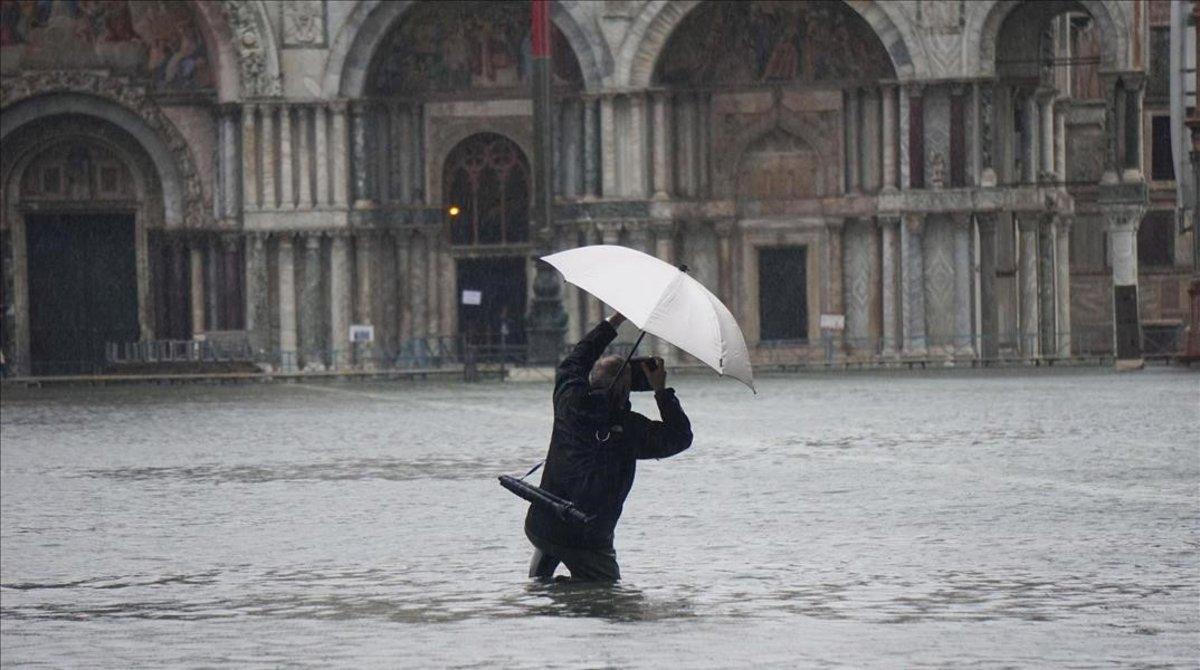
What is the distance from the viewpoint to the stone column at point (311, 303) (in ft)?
177

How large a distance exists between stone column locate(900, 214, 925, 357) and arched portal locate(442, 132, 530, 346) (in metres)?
7.46

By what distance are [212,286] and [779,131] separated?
36.8 feet

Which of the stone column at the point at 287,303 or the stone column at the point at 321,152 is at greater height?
the stone column at the point at 321,152

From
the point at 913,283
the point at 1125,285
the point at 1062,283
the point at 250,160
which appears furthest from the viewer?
the point at 1062,283

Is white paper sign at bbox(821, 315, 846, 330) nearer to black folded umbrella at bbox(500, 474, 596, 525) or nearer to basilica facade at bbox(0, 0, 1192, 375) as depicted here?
basilica facade at bbox(0, 0, 1192, 375)

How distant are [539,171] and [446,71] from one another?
18.6ft

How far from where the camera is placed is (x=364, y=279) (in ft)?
178

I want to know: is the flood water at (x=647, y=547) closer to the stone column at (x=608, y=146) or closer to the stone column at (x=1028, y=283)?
the stone column at (x=608, y=146)

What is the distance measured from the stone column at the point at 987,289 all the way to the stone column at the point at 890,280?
4.97ft

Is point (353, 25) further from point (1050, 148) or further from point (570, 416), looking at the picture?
point (570, 416)

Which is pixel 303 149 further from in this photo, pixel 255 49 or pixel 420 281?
pixel 420 281

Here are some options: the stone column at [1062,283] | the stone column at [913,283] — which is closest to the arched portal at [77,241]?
the stone column at [913,283]

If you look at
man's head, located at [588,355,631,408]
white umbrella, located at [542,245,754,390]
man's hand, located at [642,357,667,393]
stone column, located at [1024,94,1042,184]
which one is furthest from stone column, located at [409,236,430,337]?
man's hand, located at [642,357,667,393]

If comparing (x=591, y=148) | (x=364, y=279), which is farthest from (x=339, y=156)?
(x=591, y=148)
